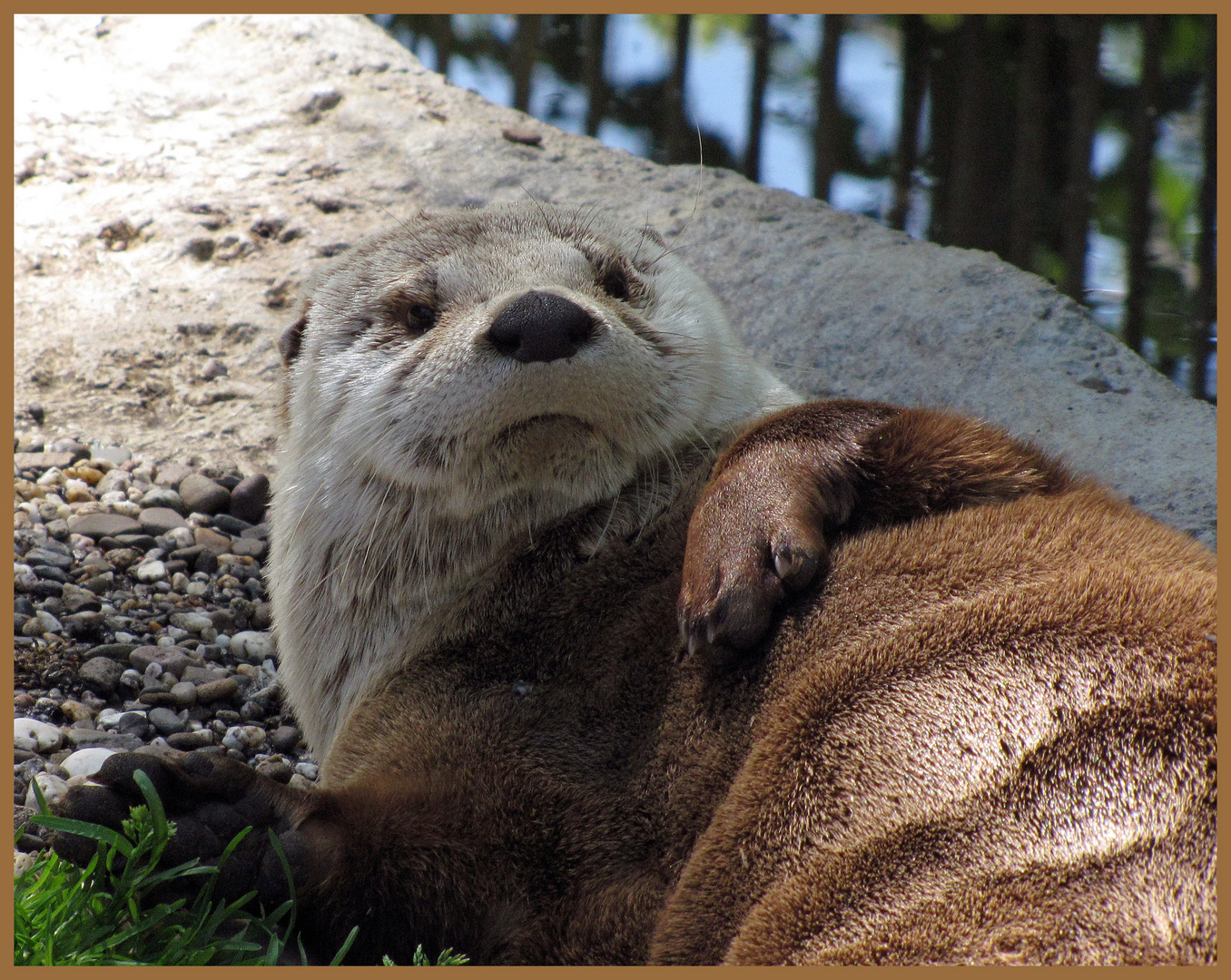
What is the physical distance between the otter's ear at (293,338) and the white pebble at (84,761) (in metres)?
1.20

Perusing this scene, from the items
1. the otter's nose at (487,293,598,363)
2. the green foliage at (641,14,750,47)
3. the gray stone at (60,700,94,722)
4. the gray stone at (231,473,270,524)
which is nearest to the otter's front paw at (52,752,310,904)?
the otter's nose at (487,293,598,363)

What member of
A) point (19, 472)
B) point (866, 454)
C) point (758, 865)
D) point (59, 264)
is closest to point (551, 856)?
point (758, 865)

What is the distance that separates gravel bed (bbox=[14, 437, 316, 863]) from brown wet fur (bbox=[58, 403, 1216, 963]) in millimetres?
732

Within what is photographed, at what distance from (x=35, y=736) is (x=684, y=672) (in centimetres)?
180

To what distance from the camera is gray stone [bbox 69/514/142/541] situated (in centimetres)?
398

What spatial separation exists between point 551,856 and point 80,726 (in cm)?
158

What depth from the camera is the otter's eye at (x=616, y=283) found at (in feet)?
9.53

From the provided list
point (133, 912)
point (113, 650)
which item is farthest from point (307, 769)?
point (133, 912)

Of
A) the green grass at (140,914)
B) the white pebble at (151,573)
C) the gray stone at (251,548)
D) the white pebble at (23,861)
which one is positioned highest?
the green grass at (140,914)

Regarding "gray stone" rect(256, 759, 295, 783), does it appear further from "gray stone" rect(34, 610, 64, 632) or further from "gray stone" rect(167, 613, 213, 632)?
"gray stone" rect(34, 610, 64, 632)

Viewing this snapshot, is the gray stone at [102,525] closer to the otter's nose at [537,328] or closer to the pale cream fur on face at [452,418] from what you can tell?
the pale cream fur on face at [452,418]

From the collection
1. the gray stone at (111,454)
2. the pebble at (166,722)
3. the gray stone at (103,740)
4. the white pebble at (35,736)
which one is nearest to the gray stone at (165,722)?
the pebble at (166,722)

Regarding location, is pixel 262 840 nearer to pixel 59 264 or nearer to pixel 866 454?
pixel 866 454

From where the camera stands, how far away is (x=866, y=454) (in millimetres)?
2426
